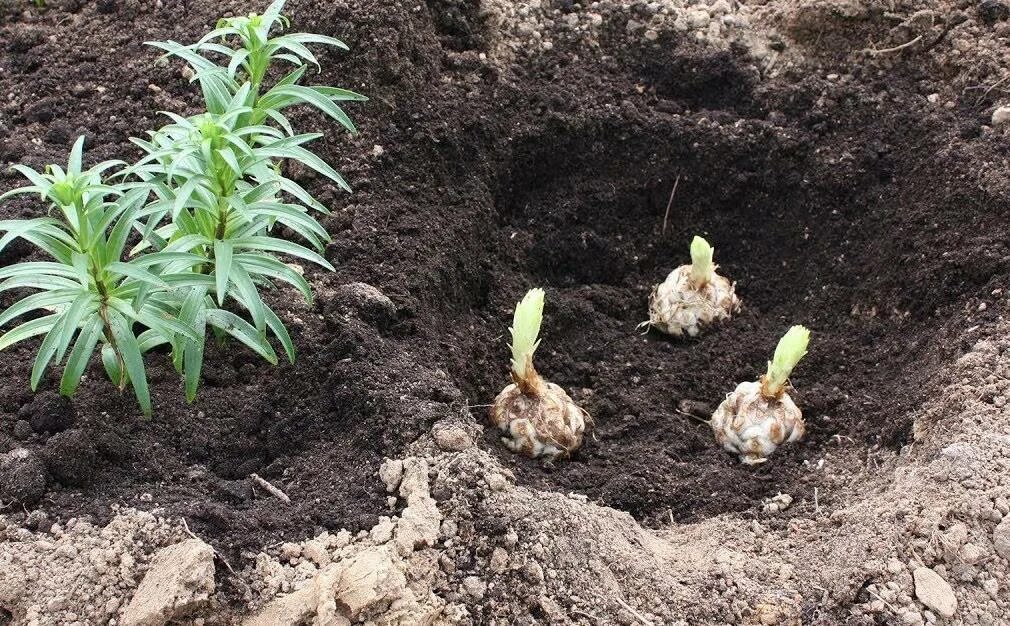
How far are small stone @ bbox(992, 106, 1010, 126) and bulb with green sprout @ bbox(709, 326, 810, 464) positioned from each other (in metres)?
1.36

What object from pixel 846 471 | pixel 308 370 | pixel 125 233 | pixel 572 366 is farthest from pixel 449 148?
pixel 846 471

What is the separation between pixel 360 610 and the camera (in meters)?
2.34

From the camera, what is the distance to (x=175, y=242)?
2.74 metres

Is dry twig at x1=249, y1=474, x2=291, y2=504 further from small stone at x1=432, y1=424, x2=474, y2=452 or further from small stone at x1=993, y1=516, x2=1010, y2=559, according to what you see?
small stone at x1=993, y1=516, x2=1010, y2=559

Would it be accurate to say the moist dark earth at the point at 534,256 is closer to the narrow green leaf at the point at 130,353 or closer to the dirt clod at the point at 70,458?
the dirt clod at the point at 70,458

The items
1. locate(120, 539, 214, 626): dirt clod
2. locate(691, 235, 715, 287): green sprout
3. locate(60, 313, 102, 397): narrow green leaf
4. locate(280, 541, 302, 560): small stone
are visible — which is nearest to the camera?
locate(120, 539, 214, 626): dirt clod

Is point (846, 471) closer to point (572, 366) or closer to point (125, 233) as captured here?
point (572, 366)

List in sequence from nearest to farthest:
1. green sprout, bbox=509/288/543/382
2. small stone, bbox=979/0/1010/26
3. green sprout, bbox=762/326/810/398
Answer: green sprout, bbox=509/288/543/382 < green sprout, bbox=762/326/810/398 < small stone, bbox=979/0/1010/26

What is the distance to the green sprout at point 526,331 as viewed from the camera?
10.1ft

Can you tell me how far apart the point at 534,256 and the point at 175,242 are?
1744 mm

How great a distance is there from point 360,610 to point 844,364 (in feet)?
7.28

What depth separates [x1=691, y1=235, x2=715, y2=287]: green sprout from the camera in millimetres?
3627

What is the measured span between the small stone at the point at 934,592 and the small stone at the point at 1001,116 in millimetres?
2140

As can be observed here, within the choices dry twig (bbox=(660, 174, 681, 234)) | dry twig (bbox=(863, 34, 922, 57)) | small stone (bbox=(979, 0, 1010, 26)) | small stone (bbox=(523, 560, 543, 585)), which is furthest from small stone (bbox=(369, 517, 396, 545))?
small stone (bbox=(979, 0, 1010, 26))
